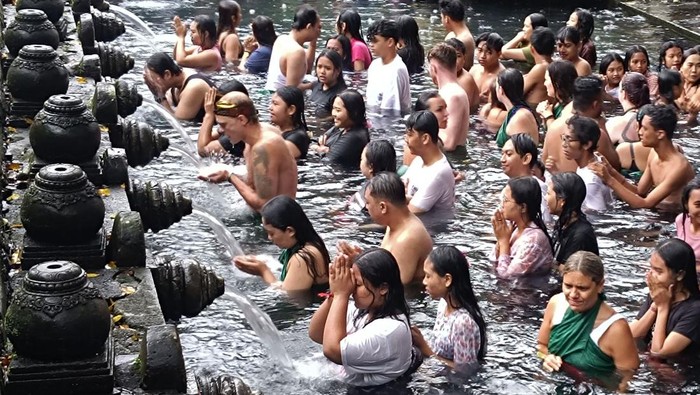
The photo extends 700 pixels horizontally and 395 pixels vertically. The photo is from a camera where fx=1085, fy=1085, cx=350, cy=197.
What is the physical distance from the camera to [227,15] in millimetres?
16156

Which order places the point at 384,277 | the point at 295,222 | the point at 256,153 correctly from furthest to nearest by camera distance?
the point at 256,153, the point at 295,222, the point at 384,277

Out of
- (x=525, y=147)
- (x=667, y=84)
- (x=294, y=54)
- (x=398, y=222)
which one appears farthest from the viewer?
(x=294, y=54)

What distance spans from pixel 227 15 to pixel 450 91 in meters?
5.47

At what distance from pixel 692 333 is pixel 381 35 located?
697 cm

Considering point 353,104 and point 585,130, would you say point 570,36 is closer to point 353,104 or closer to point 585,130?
point 353,104

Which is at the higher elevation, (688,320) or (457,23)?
(457,23)

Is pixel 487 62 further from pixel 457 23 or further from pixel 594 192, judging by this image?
pixel 594 192

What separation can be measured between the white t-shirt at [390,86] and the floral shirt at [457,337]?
Result: 657cm

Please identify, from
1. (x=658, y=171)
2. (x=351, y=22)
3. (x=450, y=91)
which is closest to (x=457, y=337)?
(x=658, y=171)

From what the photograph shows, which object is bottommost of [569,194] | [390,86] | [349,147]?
[349,147]

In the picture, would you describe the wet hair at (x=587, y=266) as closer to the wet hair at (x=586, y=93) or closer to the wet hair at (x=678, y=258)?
the wet hair at (x=678, y=258)

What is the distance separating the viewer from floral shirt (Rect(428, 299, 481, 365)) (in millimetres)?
6965

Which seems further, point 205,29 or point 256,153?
point 205,29

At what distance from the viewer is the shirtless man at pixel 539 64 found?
541 inches
